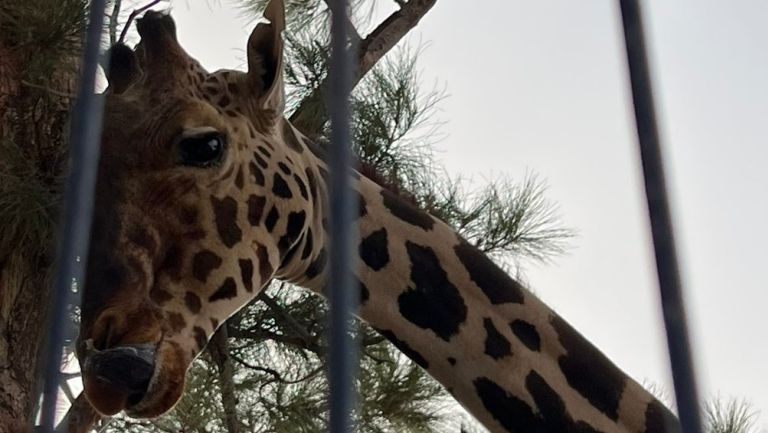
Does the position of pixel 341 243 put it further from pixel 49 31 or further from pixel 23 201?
pixel 49 31

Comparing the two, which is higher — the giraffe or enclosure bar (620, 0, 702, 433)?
the giraffe

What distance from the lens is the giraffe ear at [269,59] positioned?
1096 millimetres

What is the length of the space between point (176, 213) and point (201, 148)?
6cm

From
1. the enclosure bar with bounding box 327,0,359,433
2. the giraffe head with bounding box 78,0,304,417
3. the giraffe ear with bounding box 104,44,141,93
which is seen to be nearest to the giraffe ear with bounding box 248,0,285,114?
the giraffe head with bounding box 78,0,304,417

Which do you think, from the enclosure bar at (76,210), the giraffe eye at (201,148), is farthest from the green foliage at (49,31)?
the enclosure bar at (76,210)

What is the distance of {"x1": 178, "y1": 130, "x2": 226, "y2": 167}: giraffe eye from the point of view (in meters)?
1.02

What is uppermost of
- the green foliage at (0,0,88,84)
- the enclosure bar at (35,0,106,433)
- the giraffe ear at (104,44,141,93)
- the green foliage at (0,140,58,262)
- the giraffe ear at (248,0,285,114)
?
the green foliage at (0,0,88,84)

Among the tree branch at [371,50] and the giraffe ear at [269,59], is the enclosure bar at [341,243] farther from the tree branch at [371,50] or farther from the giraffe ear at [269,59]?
the tree branch at [371,50]

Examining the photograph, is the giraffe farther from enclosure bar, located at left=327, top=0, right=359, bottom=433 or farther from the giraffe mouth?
enclosure bar, located at left=327, top=0, right=359, bottom=433

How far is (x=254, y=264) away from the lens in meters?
1.04

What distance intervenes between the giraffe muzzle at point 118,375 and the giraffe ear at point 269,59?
0.29 m

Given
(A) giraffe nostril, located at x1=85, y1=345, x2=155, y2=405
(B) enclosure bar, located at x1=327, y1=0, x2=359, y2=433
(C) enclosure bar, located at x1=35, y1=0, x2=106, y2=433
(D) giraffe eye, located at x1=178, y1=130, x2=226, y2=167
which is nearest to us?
(B) enclosure bar, located at x1=327, y1=0, x2=359, y2=433

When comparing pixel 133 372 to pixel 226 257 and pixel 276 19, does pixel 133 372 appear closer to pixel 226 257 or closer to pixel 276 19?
pixel 226 257

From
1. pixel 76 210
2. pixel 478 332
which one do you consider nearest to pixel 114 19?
pixel 478 332
